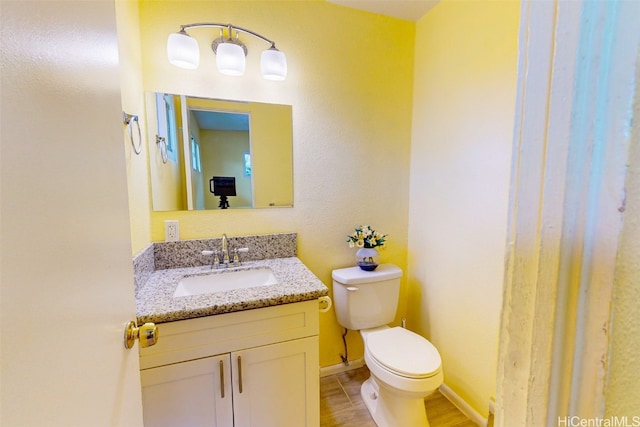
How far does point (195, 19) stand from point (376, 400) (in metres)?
2.22

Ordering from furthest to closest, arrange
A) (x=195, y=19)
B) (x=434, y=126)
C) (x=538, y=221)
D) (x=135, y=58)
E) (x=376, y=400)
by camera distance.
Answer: (x=434, y=126), (x=376, y=400), (x=195, y=19), (x=135, y=58), (x=538, y=221)

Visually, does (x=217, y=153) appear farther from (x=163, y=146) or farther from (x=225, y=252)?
(x=225, y=252)

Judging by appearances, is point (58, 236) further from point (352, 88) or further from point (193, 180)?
point (352, 88)

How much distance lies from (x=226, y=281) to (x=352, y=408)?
101 centimetres

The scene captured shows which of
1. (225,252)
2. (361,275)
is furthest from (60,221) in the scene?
(361,275)

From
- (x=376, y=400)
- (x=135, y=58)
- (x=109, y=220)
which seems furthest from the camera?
(x=376, y=400)

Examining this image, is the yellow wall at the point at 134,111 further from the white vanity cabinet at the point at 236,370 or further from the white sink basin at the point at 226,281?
the white vanity cabinet at the point at 236,370

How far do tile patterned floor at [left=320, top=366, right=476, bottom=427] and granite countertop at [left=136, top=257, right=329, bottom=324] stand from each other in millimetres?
840

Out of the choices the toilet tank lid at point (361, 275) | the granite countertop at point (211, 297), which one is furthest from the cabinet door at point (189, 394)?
the toilet tank lid at point (361, 275)

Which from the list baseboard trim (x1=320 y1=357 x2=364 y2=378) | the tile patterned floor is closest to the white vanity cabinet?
the tile patterned floor

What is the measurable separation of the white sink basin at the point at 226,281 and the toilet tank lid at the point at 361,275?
1.41ft

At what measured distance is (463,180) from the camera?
146cm

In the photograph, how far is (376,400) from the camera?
4.99 feet

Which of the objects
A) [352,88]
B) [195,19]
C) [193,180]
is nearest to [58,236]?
[193,180]
